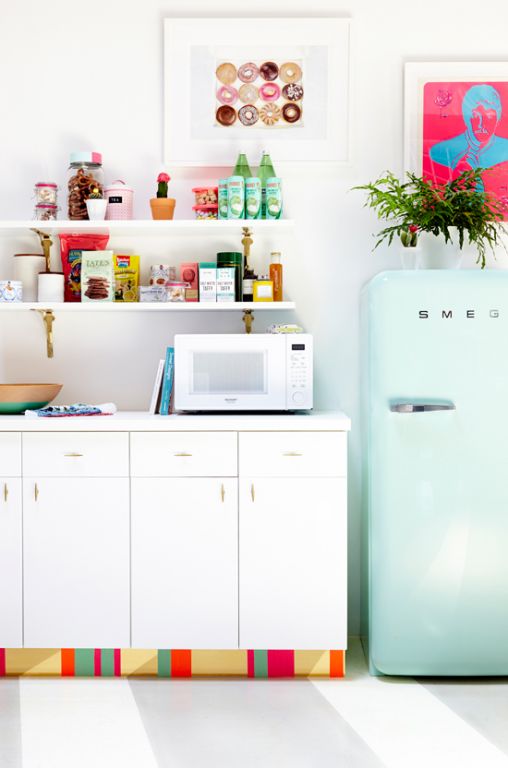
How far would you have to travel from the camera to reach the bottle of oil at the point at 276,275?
3121mm

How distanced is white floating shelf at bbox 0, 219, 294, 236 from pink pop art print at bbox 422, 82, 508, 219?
2.17 feet

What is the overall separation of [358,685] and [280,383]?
1.08m

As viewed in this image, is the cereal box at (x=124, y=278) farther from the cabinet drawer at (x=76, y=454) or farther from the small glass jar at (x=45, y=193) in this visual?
the cabinet drawer at (x=76, y=454)

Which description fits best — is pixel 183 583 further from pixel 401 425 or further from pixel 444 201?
pixel 444 201

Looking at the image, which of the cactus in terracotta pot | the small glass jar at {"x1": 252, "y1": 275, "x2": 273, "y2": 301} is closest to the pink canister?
the cactus in terracotta pot

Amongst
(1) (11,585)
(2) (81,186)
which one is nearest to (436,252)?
(2) (81,186)

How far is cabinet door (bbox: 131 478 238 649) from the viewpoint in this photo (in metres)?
2.76

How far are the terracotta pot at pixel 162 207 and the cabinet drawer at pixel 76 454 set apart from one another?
882 millimetres

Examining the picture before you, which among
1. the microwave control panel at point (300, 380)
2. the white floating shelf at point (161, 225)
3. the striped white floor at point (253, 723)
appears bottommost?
the striped white floor at point (253, 723)

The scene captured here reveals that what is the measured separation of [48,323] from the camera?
3240 millimetres

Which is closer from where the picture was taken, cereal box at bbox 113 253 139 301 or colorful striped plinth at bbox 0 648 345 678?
colorful striped plinth at bbox 0 648 345 678

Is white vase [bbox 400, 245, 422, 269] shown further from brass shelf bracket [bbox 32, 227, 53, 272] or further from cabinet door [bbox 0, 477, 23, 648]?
cabinet door [bbox 0, 477, 23, 648]

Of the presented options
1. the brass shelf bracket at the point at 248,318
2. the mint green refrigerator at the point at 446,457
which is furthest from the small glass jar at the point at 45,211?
the mint green refrigerator at the point at 446,457

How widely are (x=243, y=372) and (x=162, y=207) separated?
72 centimetres
